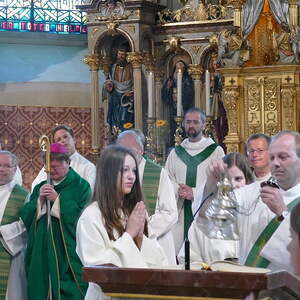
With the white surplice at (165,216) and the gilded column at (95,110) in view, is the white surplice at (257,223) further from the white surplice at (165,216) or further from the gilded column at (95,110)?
the gilded column at (95,110)

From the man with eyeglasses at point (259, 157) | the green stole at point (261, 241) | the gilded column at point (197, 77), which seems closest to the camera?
the green stole at point (261, 241)

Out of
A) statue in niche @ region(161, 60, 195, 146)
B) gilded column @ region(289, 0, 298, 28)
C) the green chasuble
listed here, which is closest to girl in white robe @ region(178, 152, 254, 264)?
the green chasuble

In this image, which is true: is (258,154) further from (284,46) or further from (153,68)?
(153,68)

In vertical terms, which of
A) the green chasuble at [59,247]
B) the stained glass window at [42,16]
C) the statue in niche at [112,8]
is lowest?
the green chasuble at [59,247]

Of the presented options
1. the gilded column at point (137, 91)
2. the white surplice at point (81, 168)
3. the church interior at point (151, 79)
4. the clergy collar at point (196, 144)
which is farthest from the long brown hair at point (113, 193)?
the gilded column at point (137, 91)

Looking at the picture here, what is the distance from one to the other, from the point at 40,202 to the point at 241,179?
1.83 meters

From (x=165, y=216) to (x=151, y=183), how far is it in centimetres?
42

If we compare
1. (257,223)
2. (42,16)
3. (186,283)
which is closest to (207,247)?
(257,223)

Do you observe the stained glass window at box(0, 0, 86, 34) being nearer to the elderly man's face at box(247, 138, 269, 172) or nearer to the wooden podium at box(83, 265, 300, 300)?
the elderly man's face at box(247, 138, 269, 172)

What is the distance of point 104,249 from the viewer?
460 centimetres

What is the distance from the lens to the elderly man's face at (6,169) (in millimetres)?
7609

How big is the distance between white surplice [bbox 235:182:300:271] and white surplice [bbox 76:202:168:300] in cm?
53

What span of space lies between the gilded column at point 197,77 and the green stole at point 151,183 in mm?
4968

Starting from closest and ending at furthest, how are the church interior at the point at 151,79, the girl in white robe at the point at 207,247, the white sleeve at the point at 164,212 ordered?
the girl in white robe at the point at 207,247
the white sleeve at the point at 164,212
the church interior at the point at 151,79
